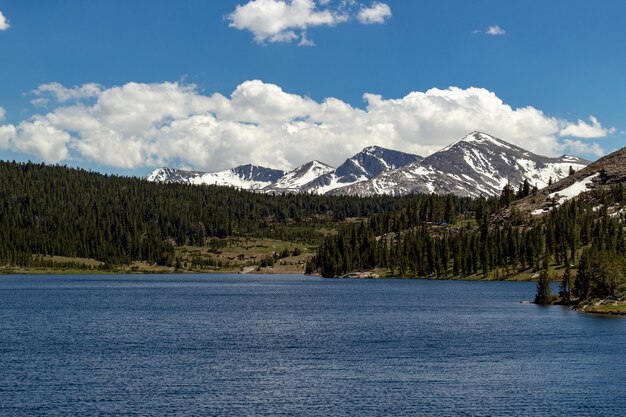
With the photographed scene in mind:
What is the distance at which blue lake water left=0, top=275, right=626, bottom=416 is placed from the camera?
222 feet

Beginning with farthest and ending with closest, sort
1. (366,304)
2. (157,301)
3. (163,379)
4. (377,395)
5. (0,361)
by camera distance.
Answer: (157,301) < (366,304) < (0,361) < (163,379) < (377,395)

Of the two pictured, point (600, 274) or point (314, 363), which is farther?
point (600, 274)

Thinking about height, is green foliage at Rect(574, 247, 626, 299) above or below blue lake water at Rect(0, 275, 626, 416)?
above

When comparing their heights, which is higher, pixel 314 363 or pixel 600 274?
pixel 600 274

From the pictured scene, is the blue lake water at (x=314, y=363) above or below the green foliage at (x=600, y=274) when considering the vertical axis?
below

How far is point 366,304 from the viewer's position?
599ft

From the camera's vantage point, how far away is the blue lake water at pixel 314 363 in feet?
222

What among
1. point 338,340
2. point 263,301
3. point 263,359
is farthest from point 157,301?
point 263,359

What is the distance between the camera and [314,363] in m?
89.9

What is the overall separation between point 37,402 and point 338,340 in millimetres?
53100

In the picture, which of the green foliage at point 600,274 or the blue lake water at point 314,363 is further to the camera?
the green foliage at point 600,274

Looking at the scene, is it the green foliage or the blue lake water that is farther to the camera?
the green foliage

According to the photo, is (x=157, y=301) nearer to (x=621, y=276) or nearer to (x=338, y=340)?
(x=338, y=340)

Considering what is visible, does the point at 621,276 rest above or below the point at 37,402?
above
